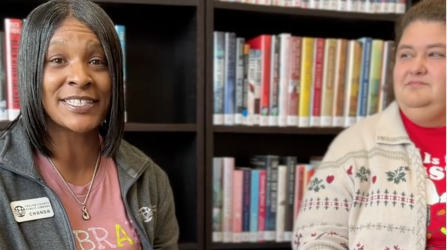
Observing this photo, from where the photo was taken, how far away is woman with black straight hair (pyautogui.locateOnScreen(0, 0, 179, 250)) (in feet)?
3.07

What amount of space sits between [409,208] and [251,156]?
0.65 metres

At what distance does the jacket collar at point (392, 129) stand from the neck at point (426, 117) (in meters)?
0.03

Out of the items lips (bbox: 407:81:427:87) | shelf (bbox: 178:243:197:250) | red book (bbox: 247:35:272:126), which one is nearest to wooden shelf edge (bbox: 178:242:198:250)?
shelf (bbox: 178:243:197:250)

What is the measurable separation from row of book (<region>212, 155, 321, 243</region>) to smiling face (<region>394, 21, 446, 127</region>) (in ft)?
1.47

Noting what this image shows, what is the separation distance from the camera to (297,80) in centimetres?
152

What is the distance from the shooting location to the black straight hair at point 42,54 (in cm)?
94

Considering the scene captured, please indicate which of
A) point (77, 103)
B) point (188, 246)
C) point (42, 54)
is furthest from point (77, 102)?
point (188, 246)

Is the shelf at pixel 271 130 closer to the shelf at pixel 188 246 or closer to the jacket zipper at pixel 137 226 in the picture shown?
the shelf at pixel 188 246

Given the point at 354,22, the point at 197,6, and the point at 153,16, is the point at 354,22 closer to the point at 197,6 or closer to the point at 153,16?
the point at 197,6

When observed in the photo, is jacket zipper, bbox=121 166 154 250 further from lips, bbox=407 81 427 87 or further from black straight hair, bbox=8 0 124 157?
lips, bbox=407 81 427 87

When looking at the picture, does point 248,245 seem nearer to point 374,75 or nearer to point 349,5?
point 374,75

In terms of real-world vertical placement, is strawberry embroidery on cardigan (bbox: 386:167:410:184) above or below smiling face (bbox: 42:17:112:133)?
below

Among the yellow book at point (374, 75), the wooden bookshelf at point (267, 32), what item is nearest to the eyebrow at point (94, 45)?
the wooden bookshelf at point (267, 32)

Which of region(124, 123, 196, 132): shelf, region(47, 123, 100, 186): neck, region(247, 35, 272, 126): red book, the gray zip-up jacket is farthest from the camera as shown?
region(247, 35, 272, 126): red book
